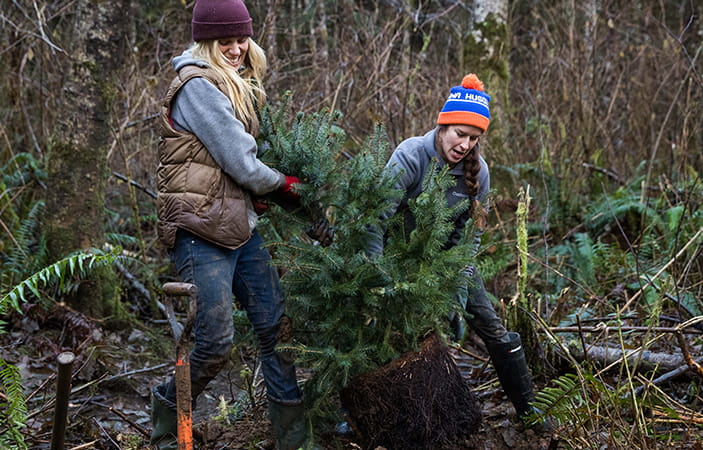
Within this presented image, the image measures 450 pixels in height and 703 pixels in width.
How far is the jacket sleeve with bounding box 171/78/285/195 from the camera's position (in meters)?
3.18

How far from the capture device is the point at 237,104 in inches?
131

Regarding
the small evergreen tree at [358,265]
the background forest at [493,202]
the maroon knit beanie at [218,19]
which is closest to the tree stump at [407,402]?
the small evergreen tree at [358,265]

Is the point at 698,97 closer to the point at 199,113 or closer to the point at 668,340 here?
the point at 668,340

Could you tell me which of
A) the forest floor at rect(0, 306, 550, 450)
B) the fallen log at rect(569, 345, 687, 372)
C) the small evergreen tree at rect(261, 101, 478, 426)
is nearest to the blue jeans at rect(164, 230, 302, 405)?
the small evergreen tree at rect(261, 101, 478, 426)

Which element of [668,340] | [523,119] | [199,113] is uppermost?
[199,113]

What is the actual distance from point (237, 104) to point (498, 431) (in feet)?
7.81

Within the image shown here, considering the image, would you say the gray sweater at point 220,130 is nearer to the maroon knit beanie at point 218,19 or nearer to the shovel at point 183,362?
the maroon knit beanie at point 218,19

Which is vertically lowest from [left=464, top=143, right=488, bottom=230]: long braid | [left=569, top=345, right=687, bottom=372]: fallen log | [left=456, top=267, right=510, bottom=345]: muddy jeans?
[left=569, top=345, right=687, bottom=372]: fallen log

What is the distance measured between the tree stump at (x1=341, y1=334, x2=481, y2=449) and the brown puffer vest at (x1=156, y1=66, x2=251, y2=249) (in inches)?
39.7

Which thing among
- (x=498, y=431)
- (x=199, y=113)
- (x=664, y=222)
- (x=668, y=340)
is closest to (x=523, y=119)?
(x=664, y=222)

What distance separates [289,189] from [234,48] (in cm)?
78

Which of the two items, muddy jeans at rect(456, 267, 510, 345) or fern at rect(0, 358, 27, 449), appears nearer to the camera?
fern at rect(0, 358, 27, 449)

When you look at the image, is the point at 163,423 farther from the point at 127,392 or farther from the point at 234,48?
the point at 234,48

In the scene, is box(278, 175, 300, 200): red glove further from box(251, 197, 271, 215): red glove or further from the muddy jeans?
the muddy jeans
